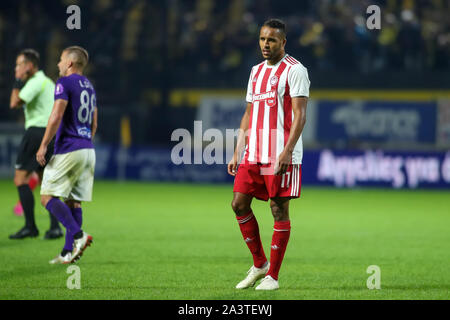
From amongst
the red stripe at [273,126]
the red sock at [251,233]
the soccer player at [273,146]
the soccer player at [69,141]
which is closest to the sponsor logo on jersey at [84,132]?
the soccer player at [69,141]

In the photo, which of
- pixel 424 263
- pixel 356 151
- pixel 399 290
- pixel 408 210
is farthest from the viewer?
pixel 356 151

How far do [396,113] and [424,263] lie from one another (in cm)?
1521

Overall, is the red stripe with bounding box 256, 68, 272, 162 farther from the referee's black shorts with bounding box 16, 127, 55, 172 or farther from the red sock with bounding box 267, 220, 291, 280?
the referee's black shorts with bounding box 16, 127, 55, 172

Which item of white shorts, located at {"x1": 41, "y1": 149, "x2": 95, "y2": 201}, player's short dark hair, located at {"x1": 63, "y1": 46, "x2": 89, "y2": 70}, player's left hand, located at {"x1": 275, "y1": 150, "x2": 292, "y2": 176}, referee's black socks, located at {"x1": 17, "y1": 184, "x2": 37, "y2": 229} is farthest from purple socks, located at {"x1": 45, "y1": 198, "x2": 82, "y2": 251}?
player's left hand, located at {"x1": 275, "y1": 150, "x2": 292, "y2": 176}

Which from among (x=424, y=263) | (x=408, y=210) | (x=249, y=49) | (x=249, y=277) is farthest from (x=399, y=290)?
(x=249, y=49)

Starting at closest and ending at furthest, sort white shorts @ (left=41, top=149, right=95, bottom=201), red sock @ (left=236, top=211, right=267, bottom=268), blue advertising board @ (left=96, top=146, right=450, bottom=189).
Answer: red sock @ (left=236, top=211, right=267, bottom=268)
white shorts @ (left=41, top=149, right=95, bottom=201)
blue advertising board @ (left=96, top=146, right=450, bottom=189)

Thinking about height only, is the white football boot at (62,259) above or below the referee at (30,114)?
below

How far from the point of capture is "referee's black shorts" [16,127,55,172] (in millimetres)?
9570

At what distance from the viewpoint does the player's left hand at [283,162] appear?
243 inches

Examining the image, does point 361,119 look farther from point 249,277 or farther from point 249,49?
point 249,277

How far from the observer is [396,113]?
75.0ft

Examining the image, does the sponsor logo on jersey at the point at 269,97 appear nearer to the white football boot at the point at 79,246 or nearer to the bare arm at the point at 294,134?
the bare arm at the point at 294,134

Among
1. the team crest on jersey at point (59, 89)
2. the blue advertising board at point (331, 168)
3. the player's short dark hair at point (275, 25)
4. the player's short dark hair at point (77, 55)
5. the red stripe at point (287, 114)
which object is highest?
the player's short dark hair at point (275, 25)

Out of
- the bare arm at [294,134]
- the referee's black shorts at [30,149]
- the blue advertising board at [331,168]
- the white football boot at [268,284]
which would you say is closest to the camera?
the bare arm at [294,134]
